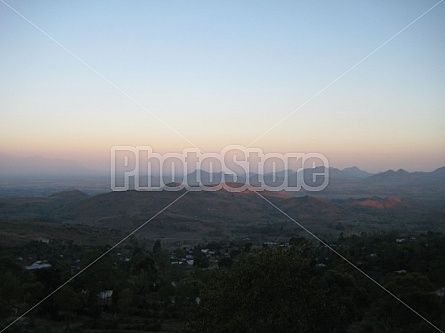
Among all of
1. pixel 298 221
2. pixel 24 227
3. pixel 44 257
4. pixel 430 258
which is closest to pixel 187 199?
pixel 298 221

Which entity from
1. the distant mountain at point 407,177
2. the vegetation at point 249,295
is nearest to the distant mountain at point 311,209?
the vegetation at point 249,295

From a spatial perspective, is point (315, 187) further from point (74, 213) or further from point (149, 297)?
point (149, 297)

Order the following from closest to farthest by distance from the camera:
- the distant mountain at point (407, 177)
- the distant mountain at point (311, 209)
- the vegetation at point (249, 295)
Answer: the vegetation at point (249, 295), the distant mountain at point (311, 209), the distant mountain at point (407, 177)

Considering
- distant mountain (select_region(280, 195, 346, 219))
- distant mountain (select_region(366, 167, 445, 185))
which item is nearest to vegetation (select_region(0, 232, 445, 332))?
distant mountain (select_region(280, 195, 346, 219))

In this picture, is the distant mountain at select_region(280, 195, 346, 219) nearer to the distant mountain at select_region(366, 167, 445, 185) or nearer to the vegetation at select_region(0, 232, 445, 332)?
the vegetation at select_region(0, 232, 445, 332)

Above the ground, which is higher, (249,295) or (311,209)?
(249,295)

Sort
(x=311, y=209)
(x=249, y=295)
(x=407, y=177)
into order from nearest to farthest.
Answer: (x=249, y=295), (x=311, y=209), (x=407, y=177)

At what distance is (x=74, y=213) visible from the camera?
86000mm

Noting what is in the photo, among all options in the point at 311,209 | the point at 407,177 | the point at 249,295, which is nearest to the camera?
the point at 249,295

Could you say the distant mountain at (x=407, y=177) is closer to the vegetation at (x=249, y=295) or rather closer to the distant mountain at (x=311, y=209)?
the distant mountain at (x=311, y=209)

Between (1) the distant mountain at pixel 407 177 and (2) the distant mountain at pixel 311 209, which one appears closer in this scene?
(2) the distant mountain at pixel 311 209

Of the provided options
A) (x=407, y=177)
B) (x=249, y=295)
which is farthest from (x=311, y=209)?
(x=407, y=177)

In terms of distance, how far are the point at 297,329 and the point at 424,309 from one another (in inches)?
266

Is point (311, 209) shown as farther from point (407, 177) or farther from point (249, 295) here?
point (407, 177)
